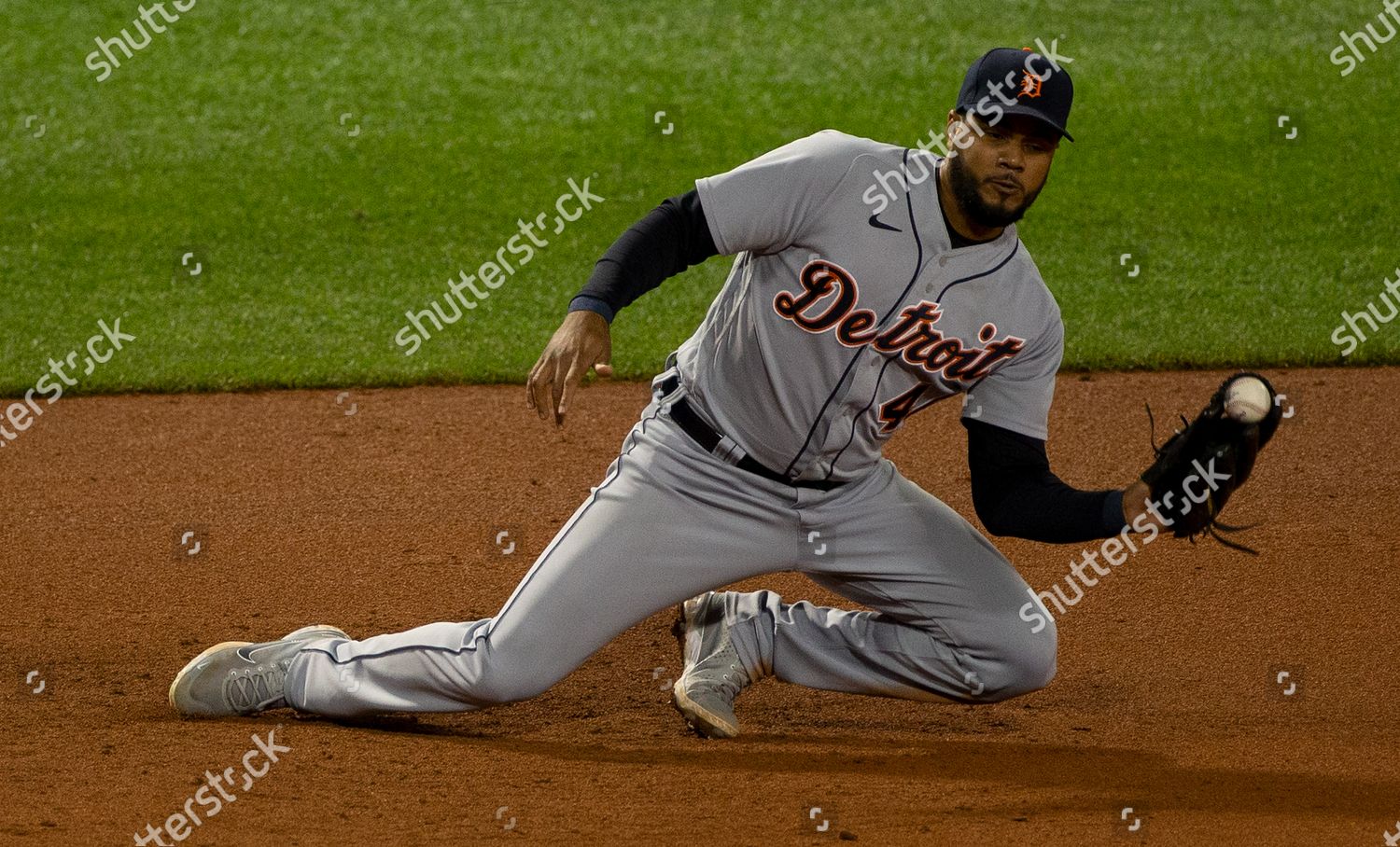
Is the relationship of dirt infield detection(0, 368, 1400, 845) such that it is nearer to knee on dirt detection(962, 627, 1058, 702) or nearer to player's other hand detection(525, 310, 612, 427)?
knee on dirt detection(962, 627, 1058, 702)

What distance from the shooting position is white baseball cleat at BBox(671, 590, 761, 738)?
3.88m

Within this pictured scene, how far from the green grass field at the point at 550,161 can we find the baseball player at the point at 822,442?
335 centimetres

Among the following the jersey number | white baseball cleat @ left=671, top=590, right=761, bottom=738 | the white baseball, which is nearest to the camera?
the white baseball

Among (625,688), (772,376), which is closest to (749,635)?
(625,688)

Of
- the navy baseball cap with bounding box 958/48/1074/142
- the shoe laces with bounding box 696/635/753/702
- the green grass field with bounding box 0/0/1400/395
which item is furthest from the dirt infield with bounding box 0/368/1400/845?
the navy baseball cap with bounding box 958/48/1074/142

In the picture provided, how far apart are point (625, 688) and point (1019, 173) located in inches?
67.7

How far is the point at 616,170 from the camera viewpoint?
9.73 m

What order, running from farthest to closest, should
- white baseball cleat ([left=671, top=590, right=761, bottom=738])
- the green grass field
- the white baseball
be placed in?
the green grass field
white baseball cleat ([left=671, top=590, right=761, bottom=738])
the white baseball

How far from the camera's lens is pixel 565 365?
3.32m

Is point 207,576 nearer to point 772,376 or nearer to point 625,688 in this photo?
point 625,688

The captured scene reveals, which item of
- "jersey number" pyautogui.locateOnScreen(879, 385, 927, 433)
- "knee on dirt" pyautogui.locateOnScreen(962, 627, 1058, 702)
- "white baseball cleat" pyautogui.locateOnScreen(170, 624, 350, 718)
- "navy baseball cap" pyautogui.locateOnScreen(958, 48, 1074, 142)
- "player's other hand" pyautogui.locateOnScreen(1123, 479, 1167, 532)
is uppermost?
"navy baseball cap" pyautogui.locateOnScreen(958, 48, 1074, 142)

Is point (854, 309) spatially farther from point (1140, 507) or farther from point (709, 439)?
point (1140, 507)

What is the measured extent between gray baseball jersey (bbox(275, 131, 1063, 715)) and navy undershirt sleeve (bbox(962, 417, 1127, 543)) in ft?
0.19

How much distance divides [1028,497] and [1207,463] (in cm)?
46
